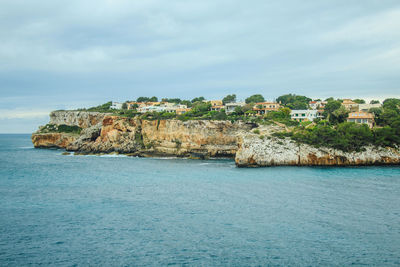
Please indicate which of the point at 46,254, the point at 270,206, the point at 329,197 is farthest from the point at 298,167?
the point at 46,254

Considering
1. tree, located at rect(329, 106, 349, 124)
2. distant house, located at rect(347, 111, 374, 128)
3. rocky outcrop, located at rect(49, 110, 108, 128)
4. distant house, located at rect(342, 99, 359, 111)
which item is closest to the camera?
tree, located at rect(329, 106, 349, 124)

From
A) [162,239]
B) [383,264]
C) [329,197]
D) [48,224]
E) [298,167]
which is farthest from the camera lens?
[298,167]

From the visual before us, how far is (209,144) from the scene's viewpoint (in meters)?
60.0

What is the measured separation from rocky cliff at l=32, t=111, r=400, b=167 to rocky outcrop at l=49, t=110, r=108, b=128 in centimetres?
32

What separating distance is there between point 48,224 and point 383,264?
18.1m

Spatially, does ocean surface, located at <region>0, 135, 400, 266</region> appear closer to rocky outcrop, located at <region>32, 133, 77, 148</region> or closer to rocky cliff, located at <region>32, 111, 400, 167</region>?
rocky cliff, located at <region>32, 111, 400, 167</region>

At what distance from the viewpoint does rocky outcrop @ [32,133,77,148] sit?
Result: 262 ft

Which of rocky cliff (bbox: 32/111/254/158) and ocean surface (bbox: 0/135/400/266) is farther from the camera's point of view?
rocky cliff (bbox: 32/111/254/158)

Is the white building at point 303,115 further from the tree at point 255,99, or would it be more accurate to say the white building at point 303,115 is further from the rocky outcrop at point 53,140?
the rocky outcrop at point 53,140

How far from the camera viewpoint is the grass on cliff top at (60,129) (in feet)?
271

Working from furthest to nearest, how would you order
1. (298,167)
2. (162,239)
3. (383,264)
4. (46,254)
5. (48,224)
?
(298,167)
(48,224)
(162,239)
(46,254)
(383,264)

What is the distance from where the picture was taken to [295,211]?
2175cm

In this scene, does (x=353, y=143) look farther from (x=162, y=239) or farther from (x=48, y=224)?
(x=48, y=224)

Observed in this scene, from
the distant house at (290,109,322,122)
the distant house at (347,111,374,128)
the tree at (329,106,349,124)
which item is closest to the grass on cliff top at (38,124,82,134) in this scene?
the distant house at (290,109,322,122)
